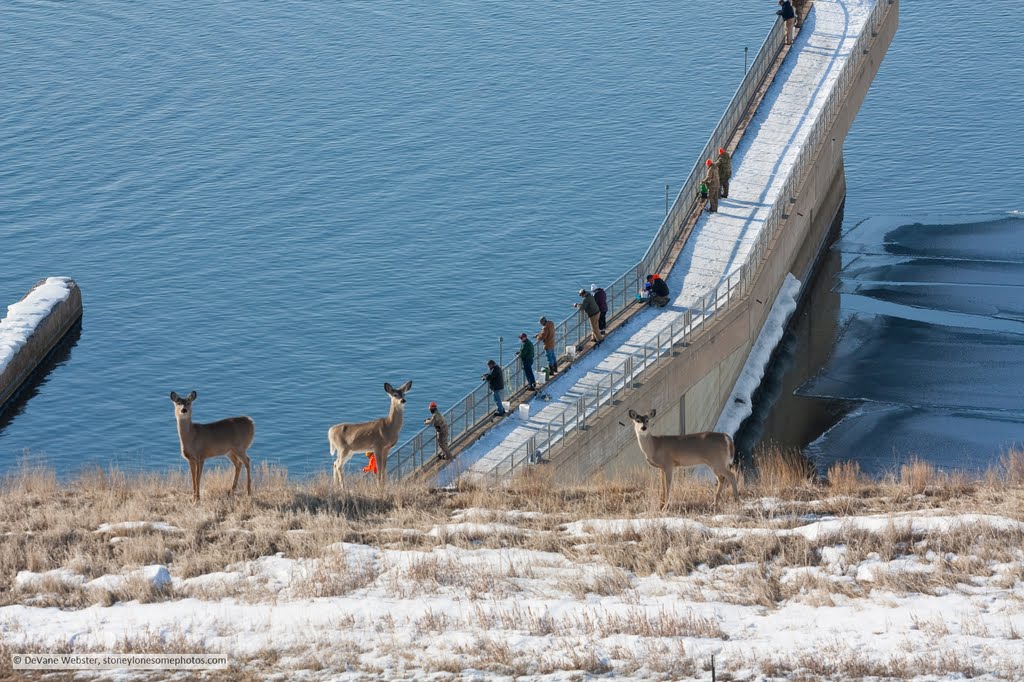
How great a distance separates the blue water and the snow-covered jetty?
893mm

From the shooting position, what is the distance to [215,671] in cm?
1697

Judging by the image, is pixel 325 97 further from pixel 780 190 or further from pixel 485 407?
pixel 485 407

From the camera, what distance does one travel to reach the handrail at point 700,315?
103ft

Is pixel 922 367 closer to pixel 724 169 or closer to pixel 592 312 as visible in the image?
A: pixel 724 169

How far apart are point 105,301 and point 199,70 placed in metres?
24.6

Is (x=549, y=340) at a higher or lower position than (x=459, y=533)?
higher

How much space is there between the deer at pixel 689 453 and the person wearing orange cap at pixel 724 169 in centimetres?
2144

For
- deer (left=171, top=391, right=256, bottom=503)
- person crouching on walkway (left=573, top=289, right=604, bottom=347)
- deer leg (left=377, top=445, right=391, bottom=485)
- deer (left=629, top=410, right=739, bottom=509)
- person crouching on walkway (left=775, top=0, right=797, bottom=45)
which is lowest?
deer (left=629, top=410, right=739, bottom=509)

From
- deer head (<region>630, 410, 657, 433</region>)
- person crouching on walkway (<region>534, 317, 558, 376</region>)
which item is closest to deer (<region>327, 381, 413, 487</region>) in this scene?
deer head (<region>630, 410, 657, 433</region>)

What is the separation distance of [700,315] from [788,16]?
20098 mm

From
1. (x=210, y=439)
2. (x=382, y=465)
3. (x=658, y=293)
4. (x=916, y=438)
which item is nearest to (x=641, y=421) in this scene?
(x=382, y=465)

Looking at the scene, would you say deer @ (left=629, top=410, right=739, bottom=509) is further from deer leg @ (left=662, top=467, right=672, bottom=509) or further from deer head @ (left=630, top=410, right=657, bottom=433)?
deer head @ (left=630, top=410, right=657, bottom=433)

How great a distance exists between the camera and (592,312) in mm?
34969

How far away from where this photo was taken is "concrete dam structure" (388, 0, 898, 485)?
32094 millimetres
